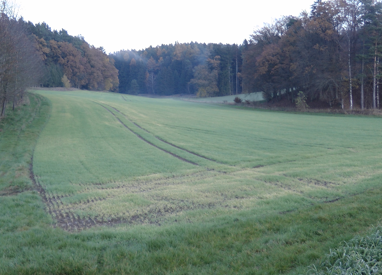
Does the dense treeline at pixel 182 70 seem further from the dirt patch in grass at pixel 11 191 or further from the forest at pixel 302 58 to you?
the dirt patch in grass at pixel 11 191

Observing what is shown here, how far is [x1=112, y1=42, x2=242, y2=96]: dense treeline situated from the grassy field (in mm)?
83421

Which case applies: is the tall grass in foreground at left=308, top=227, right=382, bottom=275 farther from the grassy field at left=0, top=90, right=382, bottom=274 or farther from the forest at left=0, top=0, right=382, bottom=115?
the forest at left=0, top=0, right=382, bottom=115

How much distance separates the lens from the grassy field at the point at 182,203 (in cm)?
456

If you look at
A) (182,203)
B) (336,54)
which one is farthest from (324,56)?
(182,203)

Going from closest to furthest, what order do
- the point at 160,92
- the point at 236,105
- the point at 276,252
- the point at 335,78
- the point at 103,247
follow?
the point at 276,252 < the point at 103,247 < the point at 335,78 < the point at 236,105 < the point at 160,92

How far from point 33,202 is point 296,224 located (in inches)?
298

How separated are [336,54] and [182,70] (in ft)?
300

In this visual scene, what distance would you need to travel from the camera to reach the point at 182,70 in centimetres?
12838

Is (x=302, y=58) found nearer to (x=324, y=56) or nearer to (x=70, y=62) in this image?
(x=324, y=56)

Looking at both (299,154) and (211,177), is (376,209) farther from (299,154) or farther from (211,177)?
(299,154)

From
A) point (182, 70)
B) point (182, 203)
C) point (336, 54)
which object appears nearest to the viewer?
point (182, 203)

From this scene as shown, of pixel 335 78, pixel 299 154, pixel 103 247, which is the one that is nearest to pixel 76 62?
pixel 335 78

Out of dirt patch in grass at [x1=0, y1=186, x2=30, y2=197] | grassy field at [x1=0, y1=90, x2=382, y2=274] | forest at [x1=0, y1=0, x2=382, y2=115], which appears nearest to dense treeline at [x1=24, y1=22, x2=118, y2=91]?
forest at [x1=0, y1=0, x2=382, y2=115]

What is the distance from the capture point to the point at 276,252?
461 centimetres
